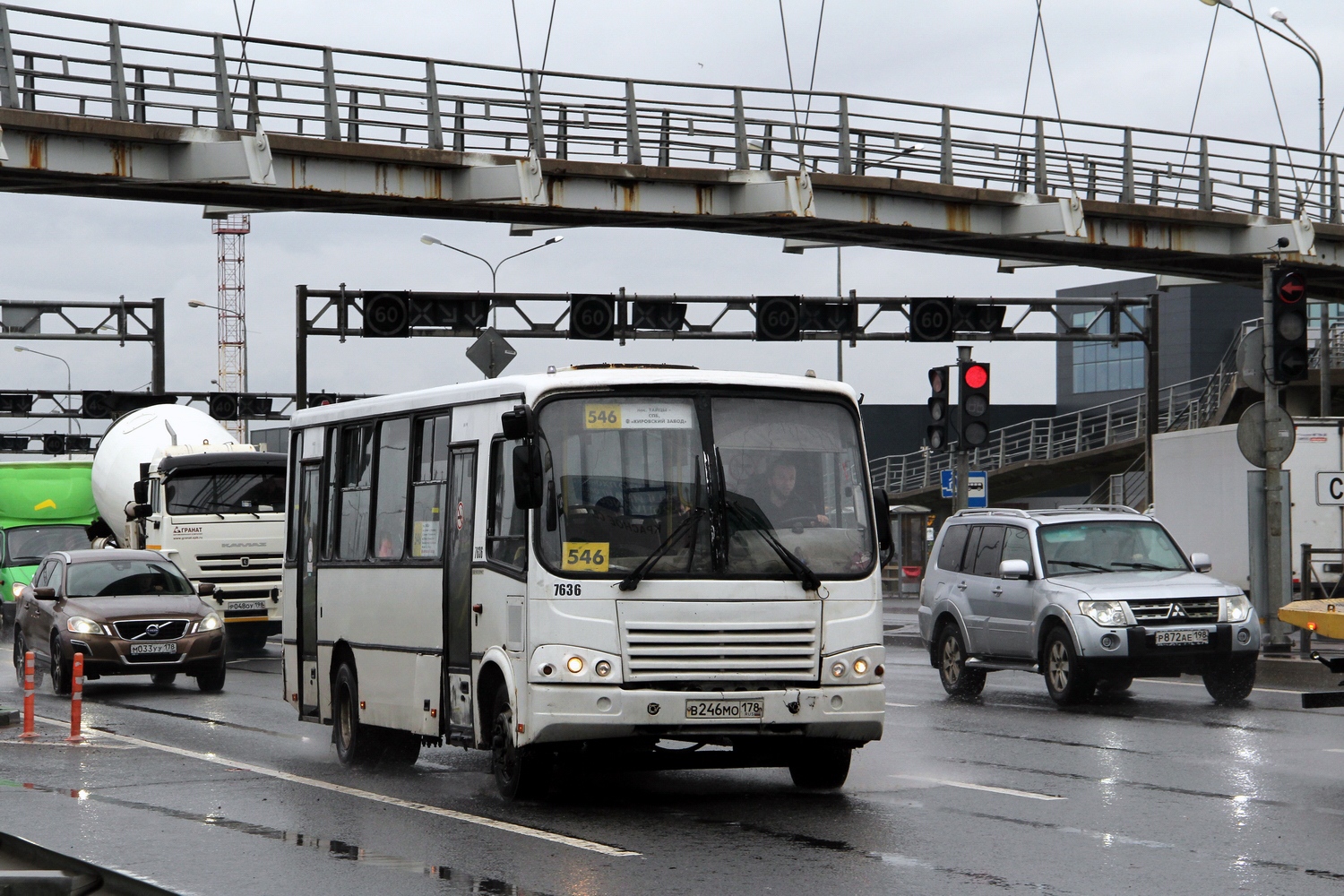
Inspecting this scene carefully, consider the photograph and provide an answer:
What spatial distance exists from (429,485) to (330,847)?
3305 mm

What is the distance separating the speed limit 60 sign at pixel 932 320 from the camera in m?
43.0

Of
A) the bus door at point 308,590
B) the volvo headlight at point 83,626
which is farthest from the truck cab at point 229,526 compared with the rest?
the bus door at point 308,590

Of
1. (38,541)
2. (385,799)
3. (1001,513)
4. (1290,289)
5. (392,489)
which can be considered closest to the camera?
(385,799)

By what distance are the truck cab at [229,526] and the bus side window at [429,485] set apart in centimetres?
1616

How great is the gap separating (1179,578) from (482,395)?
8.59m

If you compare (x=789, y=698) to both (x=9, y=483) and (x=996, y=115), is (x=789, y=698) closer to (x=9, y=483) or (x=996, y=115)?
(x=996, y=115)

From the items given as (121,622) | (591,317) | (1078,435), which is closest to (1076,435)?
(1078,435)

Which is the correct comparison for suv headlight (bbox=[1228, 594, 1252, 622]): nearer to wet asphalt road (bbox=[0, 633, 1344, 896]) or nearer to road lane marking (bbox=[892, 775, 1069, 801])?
wet asphalt road (bbox=[0, 633, 1344, 896])

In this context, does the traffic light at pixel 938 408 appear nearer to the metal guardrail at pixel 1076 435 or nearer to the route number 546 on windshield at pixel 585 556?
the route number 546 on windshield at pixel 585 556

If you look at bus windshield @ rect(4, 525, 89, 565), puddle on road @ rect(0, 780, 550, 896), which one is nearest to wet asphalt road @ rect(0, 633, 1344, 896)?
puddle on road @ rect(0, 780, 550, 896)

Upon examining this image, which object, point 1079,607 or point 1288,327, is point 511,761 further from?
point 1288,327

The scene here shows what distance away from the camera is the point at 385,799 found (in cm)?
1186

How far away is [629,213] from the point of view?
96.5 ft

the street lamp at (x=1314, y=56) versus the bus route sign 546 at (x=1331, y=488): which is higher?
the street lamp at (x=1314, y=56)
